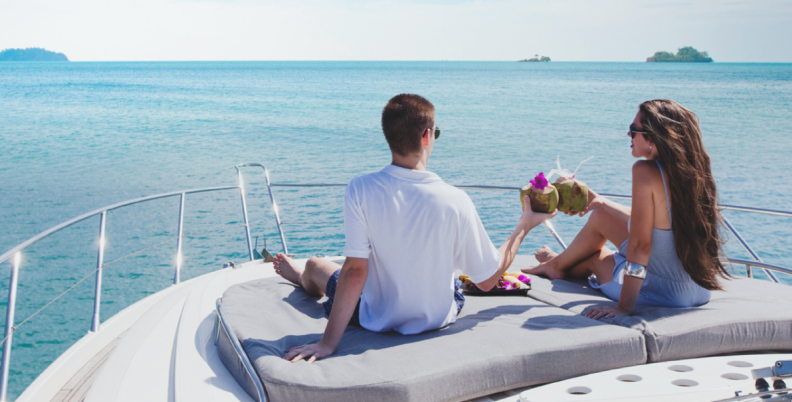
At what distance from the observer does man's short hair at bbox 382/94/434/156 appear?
65.9 inches

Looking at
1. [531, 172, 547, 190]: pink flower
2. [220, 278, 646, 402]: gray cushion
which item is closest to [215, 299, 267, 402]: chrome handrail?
[220, 278, 646, 402]: gray cushion

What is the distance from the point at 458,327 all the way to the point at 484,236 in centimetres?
38

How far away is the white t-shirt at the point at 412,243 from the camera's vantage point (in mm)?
1715

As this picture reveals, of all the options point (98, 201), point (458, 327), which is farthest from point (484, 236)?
point (98, 201)

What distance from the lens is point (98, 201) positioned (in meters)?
14.0

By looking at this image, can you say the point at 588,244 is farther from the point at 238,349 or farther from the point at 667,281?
the point at 238,349

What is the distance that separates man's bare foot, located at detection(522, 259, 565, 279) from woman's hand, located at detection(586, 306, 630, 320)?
63 cm

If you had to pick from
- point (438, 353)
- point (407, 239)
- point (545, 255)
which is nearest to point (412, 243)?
Answer: point (407, 239)

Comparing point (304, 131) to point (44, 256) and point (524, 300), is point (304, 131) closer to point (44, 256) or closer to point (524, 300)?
point (44, 256)

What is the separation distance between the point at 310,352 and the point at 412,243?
18.7 inches

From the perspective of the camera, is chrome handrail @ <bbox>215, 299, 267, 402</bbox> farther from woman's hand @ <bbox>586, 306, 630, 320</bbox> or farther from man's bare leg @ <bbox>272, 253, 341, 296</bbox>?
woman's hand @ <bbox>586, 306, 630, 320</bbox>

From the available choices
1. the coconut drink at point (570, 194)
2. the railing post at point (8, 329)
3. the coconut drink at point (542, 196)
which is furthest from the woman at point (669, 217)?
the railing post at point (8, 329)

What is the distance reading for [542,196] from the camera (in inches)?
79.0

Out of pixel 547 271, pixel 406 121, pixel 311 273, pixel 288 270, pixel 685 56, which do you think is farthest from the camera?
pixel 685 56
